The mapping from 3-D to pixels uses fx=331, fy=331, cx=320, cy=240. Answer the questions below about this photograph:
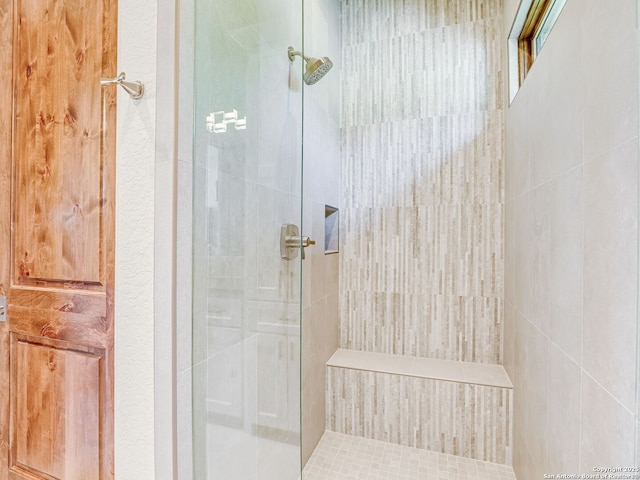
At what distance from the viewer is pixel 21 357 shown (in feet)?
3.19

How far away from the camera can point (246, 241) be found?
956mm

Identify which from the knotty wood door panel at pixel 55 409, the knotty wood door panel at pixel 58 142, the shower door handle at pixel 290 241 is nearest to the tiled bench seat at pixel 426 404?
the shower door handle at pixel 290 241

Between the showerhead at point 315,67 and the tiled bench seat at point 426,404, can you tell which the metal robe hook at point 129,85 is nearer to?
the showerhead at point 315,67

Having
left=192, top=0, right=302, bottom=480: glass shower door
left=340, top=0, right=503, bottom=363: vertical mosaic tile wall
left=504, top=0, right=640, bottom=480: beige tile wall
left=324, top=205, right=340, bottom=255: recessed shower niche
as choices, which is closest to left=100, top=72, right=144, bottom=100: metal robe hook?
left=192, top=0, right=302, bottom=480: glass shower door

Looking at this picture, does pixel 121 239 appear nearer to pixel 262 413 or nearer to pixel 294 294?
pixel 294 294

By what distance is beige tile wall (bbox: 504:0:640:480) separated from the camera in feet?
2.34

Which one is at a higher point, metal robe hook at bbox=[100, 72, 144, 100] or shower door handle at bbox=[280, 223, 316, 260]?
metal robe hook at bbox=[100, 72, 144, 100]

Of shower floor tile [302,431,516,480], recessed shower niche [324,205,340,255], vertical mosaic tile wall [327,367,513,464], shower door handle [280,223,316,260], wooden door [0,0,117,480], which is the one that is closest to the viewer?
wooden door [0,0,117,480]

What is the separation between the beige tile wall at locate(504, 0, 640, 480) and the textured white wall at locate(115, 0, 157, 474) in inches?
41.3

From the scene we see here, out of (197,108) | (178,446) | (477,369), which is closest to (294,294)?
(178,446)

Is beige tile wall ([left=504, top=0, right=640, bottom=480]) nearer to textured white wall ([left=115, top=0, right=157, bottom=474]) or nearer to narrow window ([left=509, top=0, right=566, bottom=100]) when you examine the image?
narrow window ([left=509, top=0, right=566, bottom=100])

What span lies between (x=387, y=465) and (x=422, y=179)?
5.45ft

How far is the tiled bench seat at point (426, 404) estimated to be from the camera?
177 cm

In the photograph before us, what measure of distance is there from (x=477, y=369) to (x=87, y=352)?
6.43ft
